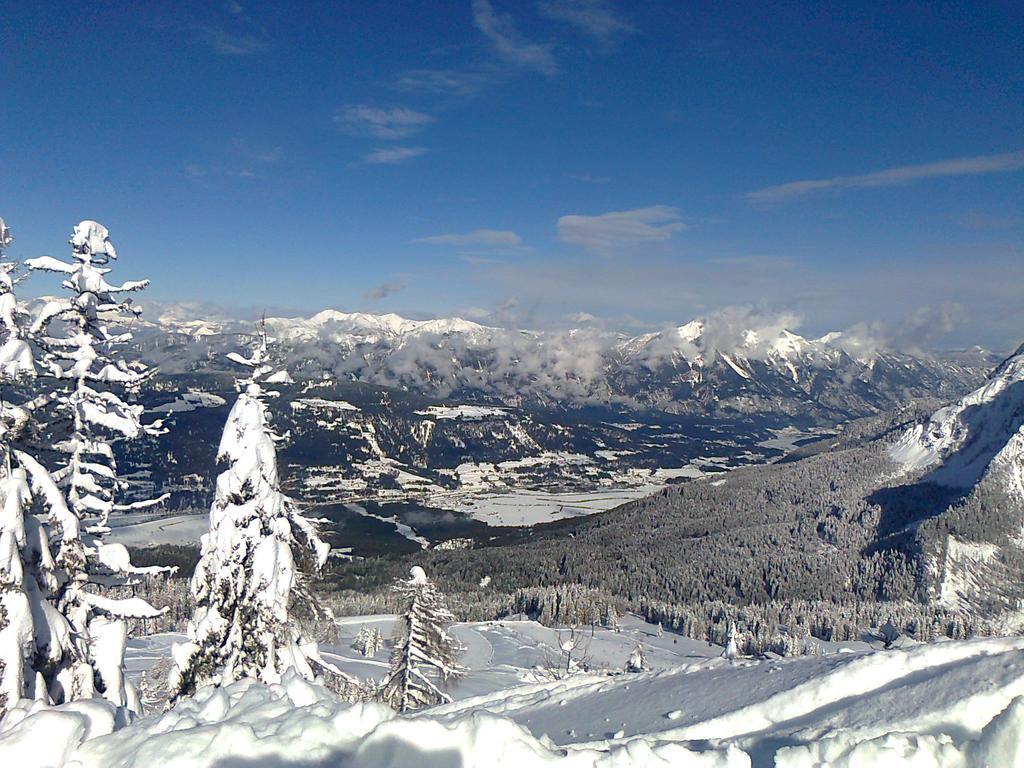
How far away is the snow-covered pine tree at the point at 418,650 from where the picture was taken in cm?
2219

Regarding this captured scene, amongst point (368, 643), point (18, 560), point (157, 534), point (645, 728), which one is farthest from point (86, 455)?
point (157, 534)

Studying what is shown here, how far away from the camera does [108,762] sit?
18.0 feet

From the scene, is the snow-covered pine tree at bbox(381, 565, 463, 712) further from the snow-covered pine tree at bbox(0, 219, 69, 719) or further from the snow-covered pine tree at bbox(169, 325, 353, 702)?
the snow-covered pine tree at bbox(0, 219, 69, 719)

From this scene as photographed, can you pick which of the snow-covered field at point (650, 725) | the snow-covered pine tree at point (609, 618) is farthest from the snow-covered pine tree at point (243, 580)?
the snow-covered pine tree at point (609, 618)

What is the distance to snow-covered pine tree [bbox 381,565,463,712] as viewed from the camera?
2219 cm

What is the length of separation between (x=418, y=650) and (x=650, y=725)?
51.4 ft

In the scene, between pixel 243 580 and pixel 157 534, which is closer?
pixel 243 580

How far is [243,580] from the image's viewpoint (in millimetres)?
13445

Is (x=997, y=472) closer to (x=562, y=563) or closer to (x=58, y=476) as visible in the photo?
(x=562, y=563)

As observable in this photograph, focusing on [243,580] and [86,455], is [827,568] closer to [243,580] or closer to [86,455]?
[243,580]

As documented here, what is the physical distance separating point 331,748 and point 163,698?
37.4 ft

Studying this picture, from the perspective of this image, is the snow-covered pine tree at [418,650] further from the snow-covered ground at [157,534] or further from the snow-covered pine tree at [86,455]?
the snow-covered ground at [157,534]

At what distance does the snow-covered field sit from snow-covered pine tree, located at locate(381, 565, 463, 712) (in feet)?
38.1

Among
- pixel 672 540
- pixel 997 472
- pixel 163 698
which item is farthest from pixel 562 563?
pixel 163 698
